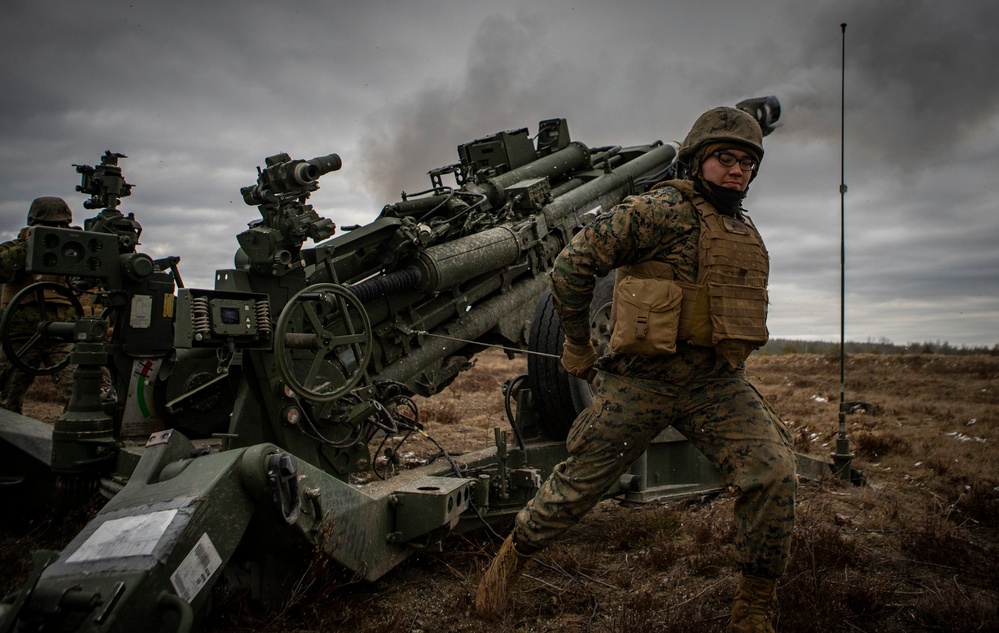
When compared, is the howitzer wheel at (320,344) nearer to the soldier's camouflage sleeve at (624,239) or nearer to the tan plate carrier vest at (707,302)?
the soldier's camouflage sleeve at (624,239)

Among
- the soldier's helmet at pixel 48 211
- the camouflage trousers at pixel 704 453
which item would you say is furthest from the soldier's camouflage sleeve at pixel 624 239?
the soldier's helmet at pixel 48 211

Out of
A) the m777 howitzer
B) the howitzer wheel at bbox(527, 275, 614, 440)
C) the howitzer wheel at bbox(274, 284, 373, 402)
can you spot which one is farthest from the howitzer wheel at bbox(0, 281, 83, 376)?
the howitzer wheel at bbox(527, 275, 614, 440)

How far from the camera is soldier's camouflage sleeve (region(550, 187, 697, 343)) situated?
315 cm

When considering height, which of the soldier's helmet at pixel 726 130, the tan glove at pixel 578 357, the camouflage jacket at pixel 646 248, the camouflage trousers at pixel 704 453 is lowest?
the camouflage trousers at pixel 704 453

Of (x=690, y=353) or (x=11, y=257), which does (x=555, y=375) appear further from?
(x=11, y=257)

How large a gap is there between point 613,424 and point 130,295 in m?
3.20

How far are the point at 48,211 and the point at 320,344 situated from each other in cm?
418

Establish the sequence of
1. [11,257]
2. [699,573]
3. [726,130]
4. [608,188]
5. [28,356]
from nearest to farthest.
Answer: [726,130] → [699,573] → [11,257] → [28,356] → [608,188]

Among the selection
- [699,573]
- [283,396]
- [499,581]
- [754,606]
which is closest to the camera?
[754,606]

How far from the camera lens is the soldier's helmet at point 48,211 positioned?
21.3 ft

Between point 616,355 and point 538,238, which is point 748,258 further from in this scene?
point 538,238

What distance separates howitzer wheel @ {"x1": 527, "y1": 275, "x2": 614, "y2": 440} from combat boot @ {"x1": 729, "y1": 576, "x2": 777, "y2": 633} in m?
1.85

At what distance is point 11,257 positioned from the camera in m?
6.38

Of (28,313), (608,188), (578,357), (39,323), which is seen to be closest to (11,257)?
(28,313)
